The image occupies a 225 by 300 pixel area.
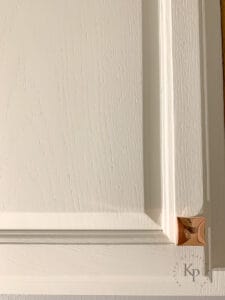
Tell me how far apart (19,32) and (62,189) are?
211 mm

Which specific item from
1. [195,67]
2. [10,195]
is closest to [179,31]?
[195,67]

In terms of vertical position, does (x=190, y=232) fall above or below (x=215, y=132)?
below

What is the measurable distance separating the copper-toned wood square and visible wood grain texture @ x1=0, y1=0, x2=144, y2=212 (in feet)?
0.18

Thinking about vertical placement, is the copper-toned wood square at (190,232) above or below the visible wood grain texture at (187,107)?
below

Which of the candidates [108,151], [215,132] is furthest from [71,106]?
[215,132]

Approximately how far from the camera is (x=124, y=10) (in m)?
0.65

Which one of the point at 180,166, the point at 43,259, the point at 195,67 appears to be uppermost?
the point at 195,67

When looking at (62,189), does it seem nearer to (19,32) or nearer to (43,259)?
(43,259)

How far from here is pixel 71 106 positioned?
2.07ft

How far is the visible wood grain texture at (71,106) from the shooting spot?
61 cm

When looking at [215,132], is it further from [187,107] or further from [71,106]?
[71,106]

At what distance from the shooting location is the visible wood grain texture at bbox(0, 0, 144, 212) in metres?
0.61

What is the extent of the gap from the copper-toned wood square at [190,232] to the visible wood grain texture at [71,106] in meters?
0.05

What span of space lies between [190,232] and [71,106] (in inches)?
8.4
